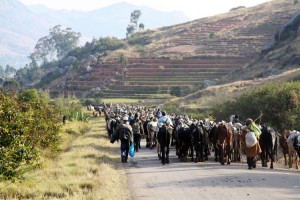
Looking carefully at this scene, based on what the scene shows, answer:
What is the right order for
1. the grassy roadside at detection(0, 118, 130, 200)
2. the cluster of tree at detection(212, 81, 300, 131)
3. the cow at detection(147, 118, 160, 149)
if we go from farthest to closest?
the cluster of tree at detection(212, 81, 300, 131) < the cow at detection(147, 118, 160, 149) < the grassy roadside at detection(0, 118, 130, 200)

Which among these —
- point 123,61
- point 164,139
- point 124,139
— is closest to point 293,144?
point 164,139

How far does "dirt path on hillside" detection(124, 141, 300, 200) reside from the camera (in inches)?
520

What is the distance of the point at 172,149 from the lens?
27375 mm

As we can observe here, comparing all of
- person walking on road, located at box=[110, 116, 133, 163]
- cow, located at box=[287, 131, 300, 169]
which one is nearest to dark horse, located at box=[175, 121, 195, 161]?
person walking on road, located at box=[110, 116, 133, 163]

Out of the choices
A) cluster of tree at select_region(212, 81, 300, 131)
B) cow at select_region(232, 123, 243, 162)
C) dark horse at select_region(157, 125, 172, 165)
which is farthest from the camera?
cluster of tree at select_region(212, 81, 300, 131)

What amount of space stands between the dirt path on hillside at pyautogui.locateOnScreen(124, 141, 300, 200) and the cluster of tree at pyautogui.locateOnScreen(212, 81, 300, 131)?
9.29 metres

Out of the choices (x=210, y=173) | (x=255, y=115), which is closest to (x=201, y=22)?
(x=255, y=115)

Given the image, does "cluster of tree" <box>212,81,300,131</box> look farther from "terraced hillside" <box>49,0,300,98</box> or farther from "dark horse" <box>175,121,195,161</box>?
"terraced hillside" <box>49,0,300,98</box>

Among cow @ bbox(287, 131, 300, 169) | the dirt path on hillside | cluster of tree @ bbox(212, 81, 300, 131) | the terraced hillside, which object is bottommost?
the dirt path on hillside

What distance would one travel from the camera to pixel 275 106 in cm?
3111

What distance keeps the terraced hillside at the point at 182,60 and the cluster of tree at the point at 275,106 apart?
180 feet

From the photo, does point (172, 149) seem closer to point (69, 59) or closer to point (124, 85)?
point (124, 85)

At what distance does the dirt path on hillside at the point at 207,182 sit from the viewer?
43.3 feet

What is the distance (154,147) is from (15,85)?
276ft
